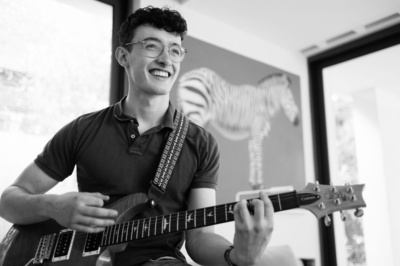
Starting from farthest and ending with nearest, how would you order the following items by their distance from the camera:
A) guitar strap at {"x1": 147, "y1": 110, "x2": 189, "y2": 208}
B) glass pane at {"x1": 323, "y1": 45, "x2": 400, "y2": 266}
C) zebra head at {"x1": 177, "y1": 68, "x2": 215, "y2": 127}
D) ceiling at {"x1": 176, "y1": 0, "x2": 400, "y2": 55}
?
glass pane at {"x1": 323, "y1": 45, "x2": 400, "y2": 266}, ceiling at {"x1": 176, "y1": 0, "x2": 400, "y2": 55}, zebra head at {"x1": 177, "y1": 68, "x2": 215, "y2": 127}, guitar strap at {"x1": 147, "y1": 110, "x2": 189, "y2": 208}

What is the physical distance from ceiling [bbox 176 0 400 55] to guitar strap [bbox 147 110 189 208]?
1543 millimetres

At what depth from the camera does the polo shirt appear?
4.54 feet

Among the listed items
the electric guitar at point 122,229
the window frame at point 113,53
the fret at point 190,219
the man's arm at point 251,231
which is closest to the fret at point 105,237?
the electric guitar at point 122,229

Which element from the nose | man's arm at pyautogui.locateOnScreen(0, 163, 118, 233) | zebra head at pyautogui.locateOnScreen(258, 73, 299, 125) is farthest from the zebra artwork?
man's arm at pyautogui.locateOnScreen(0, 163, 118, 233)

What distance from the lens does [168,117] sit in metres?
1.54

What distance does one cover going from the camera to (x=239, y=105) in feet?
10.00

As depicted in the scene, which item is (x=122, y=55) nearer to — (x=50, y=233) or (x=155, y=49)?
(x=155, y=49)

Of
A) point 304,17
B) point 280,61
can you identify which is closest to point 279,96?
point 280,61

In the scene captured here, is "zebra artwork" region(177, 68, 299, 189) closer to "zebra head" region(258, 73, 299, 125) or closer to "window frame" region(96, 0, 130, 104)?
"zebra head" region(258, 73, 299, 125)

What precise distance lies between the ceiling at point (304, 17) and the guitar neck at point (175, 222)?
1.94m

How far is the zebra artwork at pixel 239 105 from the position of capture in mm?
2754

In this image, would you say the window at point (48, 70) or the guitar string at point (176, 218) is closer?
the guitar string at point (176, 218)

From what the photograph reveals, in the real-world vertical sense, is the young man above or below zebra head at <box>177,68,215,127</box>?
below

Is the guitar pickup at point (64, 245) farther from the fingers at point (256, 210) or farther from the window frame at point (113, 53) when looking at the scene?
the window frame at point (113, 53)
